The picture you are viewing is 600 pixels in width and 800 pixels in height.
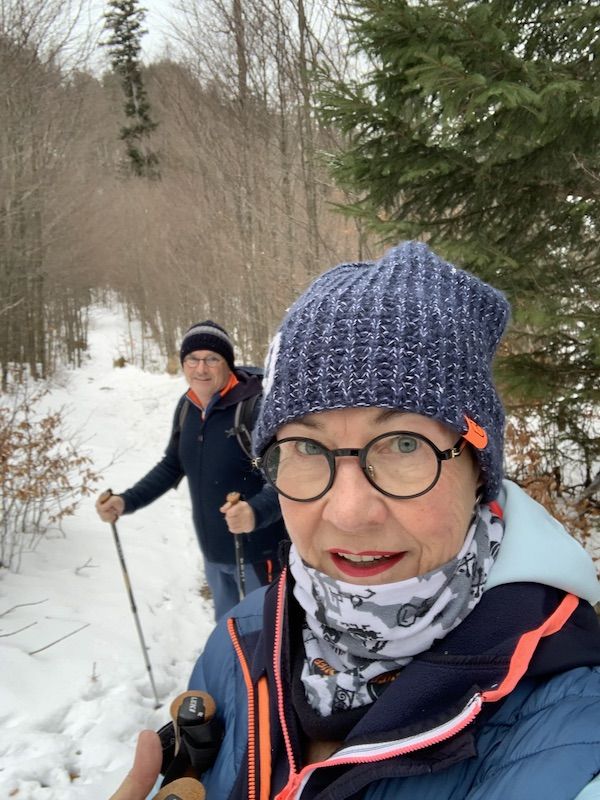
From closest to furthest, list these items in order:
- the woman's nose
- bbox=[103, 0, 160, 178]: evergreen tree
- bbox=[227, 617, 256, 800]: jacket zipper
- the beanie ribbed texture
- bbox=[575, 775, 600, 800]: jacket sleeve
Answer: bbox=[575, 775, 600, 800]: jacket sleeve, the woman's nose, bbox=[227, 617, 256, 800]: jacket zipper, the beanie ribbed texture, bbox=[103, 0, 160, 178]: evergreen tree

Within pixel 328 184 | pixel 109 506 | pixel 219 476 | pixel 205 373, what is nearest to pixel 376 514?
pixel 219 476

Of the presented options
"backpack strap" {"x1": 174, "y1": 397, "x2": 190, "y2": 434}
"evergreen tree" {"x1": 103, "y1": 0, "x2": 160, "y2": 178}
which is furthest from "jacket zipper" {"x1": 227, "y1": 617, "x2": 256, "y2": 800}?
"evergreen tree" {"x1": 103, "y1": 0, "x2": 160, "y2": 178}

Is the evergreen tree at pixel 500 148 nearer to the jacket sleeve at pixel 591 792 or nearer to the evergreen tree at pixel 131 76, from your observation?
the jacket sleeve at pixel 591 792

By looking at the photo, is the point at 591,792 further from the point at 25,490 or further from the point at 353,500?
the point at 25,490

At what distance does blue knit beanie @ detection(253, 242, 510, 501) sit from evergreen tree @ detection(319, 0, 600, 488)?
1928mm

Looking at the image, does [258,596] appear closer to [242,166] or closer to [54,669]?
[54,669]

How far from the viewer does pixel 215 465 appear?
10.7ft

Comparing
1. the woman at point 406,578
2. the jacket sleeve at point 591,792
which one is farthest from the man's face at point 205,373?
the jacket sleeve at point 591,792

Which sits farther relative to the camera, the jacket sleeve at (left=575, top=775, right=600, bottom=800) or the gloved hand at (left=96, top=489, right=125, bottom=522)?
the gloved hand at (left=96, top=489, right=125, bottom=522)

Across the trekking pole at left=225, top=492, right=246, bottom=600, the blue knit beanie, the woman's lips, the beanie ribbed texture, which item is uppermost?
the beanie ribbed texture

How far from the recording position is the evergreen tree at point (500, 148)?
8.75ft

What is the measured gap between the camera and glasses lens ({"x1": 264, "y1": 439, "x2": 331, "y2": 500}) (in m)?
1.08

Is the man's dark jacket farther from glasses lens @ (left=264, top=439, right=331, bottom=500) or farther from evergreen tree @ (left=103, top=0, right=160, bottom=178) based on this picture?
evergreen tree @ (left=103, top=0, right=160, bottom=178)

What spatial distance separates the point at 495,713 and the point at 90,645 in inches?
164
